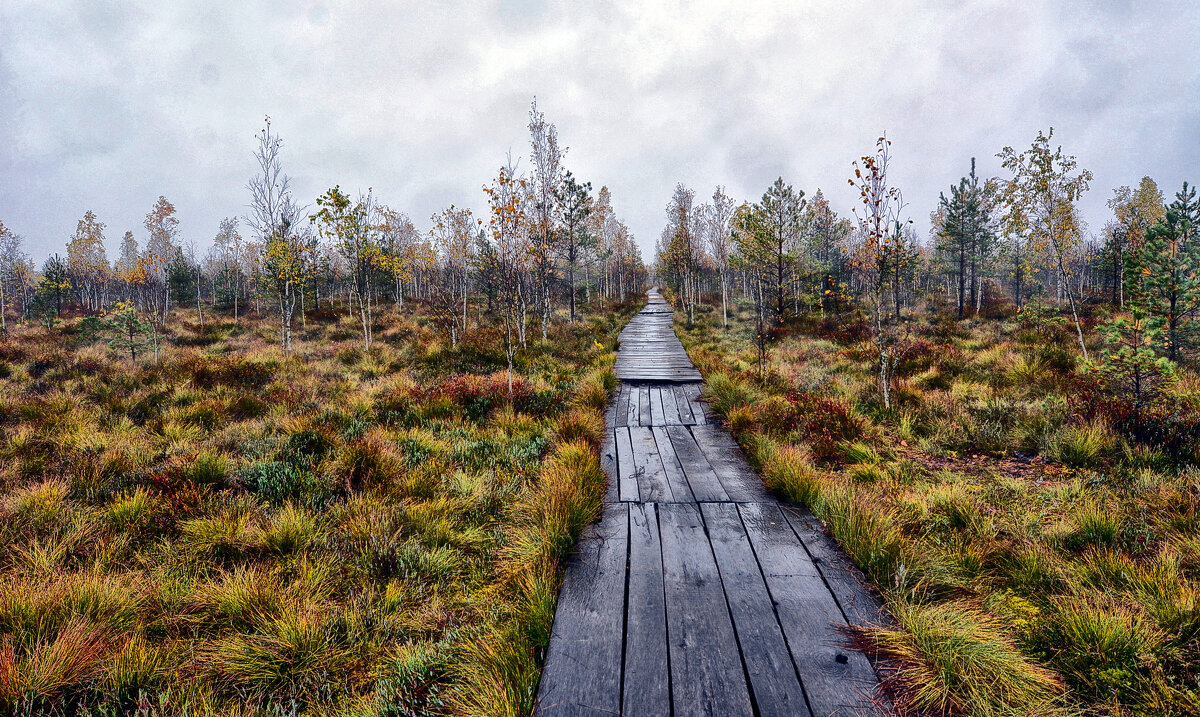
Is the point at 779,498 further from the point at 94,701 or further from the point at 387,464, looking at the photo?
the point at 94,701

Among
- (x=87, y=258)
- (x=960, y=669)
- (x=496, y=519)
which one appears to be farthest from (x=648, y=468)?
(x=87, y=258)

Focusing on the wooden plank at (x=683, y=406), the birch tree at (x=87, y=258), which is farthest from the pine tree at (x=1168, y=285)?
the birch tree at (x=87, y=258)

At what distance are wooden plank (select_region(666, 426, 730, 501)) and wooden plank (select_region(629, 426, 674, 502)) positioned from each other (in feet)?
0.85

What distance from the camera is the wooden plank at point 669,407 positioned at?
6559 mm

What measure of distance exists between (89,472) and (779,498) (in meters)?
7.30

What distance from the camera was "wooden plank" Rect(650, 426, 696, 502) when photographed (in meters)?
4.13

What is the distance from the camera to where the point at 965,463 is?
5141 mm

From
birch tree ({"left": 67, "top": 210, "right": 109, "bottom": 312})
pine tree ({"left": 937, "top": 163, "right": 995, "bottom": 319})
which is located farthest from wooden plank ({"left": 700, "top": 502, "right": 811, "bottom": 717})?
birch tree ({"left": 67, "top": 210, "right": 109, "bottom": 312})

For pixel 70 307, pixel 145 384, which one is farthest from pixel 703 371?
pixel 70 307

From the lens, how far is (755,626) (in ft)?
7.78

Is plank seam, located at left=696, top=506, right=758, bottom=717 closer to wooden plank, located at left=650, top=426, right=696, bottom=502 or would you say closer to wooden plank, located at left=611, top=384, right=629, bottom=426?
wooden plank, located at left=650, top=426, right=696, bottom=502

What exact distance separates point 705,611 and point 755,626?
0.28m

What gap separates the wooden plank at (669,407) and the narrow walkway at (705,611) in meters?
2.03

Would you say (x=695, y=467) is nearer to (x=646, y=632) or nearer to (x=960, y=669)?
(x=646, y=632)
